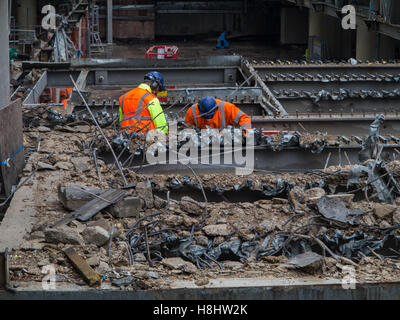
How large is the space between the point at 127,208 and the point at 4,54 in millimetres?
2574

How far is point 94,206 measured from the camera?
289 inches

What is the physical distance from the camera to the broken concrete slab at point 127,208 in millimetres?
7406

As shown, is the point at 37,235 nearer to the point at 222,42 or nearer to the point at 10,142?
the point at 10,142

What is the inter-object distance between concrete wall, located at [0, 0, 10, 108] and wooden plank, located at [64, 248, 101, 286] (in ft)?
9.77

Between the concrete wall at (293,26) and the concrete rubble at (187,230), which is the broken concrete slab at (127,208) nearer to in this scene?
the concrete rubble at (187,230)

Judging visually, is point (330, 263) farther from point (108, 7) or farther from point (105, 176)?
point (108, 7)

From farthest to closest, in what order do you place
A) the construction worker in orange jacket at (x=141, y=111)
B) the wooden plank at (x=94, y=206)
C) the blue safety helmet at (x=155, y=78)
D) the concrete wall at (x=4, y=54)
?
the blue safety helmet at (x=155, y=78) → the construction worker in orange jacket at (x=141, y=111) → the concrete wall at (x=4, y=54) → the wooden plank at (x=94, y=206)

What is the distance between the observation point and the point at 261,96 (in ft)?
43.6

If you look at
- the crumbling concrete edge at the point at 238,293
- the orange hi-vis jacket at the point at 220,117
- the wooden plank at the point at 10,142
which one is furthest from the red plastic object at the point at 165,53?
the crumbling concrete edge at the point at 238,293

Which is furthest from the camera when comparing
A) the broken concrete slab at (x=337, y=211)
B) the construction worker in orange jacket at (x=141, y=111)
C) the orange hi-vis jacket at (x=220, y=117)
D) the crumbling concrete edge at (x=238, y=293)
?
the orange hi-vis jacket at (x=220, y=117)

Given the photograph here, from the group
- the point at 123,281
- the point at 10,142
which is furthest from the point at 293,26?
the point at 123,281

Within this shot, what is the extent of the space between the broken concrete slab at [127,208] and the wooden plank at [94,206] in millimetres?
70

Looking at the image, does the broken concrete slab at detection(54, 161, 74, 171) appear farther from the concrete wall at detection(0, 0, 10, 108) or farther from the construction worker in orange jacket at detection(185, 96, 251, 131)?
the construction worker in orange jacket at detection(185, 96, 251, 131)
